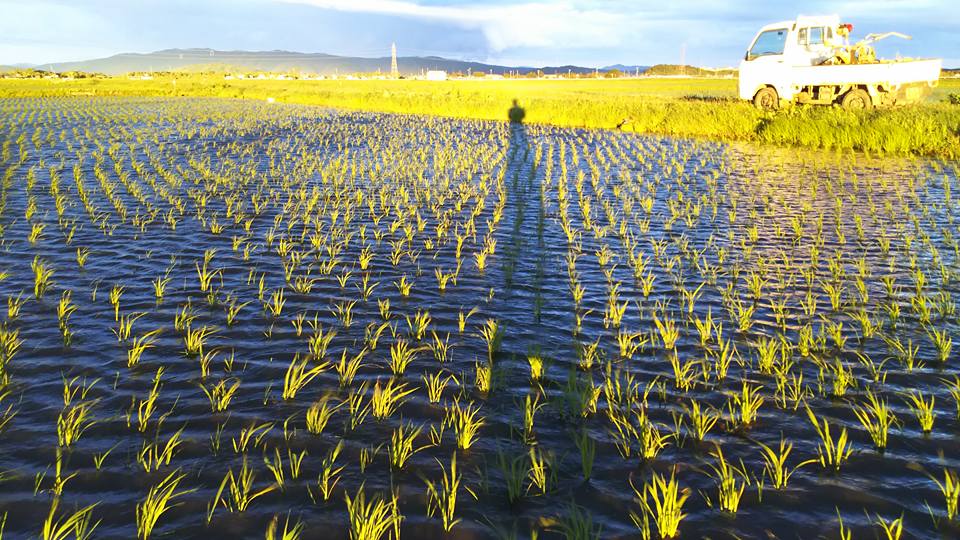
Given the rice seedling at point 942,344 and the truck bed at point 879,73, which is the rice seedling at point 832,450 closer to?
the rice seedling at point 942,344

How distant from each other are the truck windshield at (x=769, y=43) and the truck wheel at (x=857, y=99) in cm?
320

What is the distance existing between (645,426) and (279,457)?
2.55m

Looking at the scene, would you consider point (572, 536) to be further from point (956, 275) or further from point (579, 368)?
point (956, 275)

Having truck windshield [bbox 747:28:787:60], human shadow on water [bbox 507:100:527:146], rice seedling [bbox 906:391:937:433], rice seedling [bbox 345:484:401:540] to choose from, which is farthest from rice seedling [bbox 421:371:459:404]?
truck windshield [bbox 747:28:787:60]

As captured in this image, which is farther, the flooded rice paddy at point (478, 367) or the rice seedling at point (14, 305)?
the rice seedling at point (14, 305)

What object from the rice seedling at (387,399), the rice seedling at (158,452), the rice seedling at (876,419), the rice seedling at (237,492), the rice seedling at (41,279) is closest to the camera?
the rice seedling at (237,492)

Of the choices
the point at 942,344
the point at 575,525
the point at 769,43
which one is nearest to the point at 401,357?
the point at 575,525

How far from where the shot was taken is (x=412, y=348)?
6.37m

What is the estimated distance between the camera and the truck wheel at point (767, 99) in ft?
87.8

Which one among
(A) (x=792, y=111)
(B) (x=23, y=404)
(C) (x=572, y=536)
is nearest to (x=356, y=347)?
(B) (x=23, y=404)

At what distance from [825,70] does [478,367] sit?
24.0m

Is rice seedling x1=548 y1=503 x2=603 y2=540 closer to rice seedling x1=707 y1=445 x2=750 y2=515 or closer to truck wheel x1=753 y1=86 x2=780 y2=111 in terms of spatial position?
rice seedling x1=707 y1=445 x2=750 y2=515

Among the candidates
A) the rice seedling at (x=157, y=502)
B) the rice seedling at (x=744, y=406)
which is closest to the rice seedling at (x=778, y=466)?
the rice seedling at (x=744, y=406)

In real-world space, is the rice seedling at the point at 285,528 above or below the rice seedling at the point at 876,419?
below
